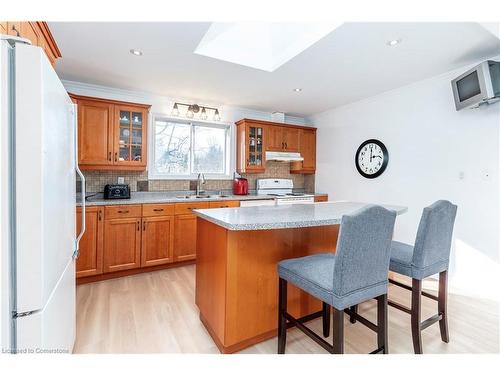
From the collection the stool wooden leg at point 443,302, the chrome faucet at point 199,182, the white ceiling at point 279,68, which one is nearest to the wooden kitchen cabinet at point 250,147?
the white ceiling at point 279,68

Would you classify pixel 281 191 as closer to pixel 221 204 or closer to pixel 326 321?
pixel 221 204

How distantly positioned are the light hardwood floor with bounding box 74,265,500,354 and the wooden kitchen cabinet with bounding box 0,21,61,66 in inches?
76.5

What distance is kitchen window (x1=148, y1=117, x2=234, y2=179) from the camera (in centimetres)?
391

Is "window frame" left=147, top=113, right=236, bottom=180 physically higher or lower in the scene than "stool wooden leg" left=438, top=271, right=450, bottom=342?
higher

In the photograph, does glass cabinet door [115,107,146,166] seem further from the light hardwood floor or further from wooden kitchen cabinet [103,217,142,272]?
the light hardwood floor

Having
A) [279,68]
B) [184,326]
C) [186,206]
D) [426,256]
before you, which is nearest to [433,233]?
[426,256]

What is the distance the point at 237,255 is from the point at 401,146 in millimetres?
2872

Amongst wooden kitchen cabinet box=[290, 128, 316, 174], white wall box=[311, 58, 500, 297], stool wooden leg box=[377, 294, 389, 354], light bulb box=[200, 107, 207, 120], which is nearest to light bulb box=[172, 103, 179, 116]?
light bulb box=[200, 107, 207, 120]

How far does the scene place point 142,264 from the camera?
318cm

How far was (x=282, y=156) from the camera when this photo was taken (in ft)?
14.7

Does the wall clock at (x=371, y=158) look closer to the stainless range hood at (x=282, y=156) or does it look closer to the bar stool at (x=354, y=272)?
the stainless range hood at (x=282, y=156)

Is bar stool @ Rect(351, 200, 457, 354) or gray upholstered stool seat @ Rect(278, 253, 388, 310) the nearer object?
gray upholstered stool seat @ Rect(278, 253, 388, 310)

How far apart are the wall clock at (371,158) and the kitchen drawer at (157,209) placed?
2.85 m
